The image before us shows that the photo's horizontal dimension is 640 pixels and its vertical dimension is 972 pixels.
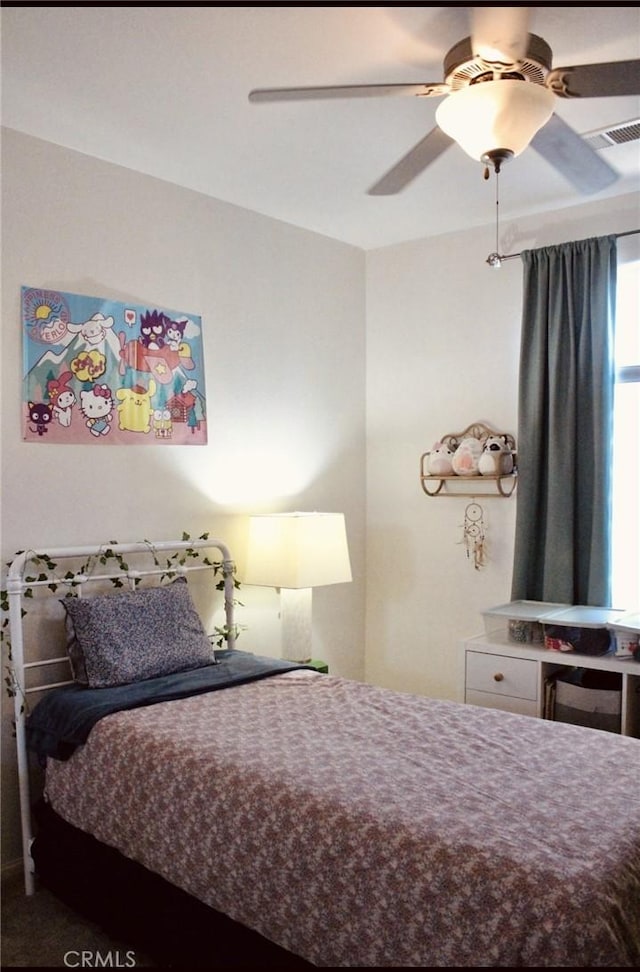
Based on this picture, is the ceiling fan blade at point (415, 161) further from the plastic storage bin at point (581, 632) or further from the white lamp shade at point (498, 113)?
the plastic storage bin at point (581, 632)

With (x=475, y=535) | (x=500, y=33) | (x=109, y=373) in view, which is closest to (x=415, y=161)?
(x=500, y=33)

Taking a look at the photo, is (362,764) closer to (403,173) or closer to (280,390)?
(403,173)

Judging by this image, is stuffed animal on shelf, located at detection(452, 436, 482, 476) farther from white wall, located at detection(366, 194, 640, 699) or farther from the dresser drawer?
the dresser drawer

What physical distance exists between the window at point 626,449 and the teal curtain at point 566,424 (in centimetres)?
16

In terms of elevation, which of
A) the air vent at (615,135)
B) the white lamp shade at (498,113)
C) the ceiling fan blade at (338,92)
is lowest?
the white lamp shade at (498,113)

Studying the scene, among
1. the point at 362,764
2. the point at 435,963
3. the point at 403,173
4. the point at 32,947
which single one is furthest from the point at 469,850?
the point at 403,173

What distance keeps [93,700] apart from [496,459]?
2140 millimetres

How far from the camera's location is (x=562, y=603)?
3432mm

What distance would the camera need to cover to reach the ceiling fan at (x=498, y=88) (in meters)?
1.91

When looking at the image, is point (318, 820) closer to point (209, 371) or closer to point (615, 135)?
point (209, 371)

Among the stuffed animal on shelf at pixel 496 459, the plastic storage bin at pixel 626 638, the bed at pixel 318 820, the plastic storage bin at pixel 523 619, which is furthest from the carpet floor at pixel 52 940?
the stuffed animal on shelf at pixel 496 459

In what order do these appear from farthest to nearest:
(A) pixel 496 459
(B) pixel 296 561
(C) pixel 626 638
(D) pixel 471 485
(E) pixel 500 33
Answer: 1. (D) pixel 471 485
2. (A) pixel 496 459
3. (B) pixel 296 561
4. (C) pixel 626 638
5. (E) pixel 500 33

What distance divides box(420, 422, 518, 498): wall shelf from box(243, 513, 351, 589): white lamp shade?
77 centimetres

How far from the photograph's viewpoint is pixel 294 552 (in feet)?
10.9
